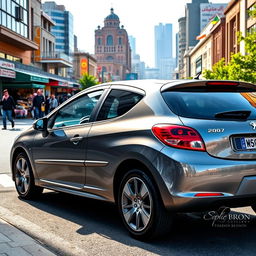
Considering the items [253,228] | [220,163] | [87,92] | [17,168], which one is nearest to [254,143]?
[220,163]

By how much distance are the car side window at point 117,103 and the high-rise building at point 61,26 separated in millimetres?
149154

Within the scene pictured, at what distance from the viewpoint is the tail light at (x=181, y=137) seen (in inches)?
160

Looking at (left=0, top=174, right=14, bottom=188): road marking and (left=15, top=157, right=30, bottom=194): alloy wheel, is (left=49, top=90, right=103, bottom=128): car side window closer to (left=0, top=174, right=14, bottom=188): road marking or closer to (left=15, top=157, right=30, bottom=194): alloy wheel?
(left=15, top=157, right=30, bottom=194): alloy wheel

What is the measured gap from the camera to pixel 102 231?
4.80m

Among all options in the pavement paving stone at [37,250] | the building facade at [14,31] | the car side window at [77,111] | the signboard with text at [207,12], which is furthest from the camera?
the signboard with text at [207,12]

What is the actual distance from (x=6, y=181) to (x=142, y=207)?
162 inches

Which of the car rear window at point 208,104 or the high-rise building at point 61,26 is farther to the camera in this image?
the high-rise building at point 61,26

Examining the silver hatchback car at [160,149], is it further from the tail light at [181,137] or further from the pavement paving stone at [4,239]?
the pavement paving stone at [4,239]

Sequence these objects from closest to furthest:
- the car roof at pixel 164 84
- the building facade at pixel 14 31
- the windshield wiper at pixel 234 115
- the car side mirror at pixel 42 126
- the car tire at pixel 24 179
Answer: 1. the windshield wiper at pixel 234 115
2. the car roof at pixel 164 84
3. the car side mirror at pixel 42 126
4. the car tire at pixel 24 179
5. the building facade at pixel 14 31

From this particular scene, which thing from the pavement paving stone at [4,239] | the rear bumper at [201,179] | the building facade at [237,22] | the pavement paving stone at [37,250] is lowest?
the pavement paving stone at [37,250]

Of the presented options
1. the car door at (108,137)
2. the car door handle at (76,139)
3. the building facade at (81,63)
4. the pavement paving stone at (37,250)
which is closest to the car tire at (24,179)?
the car door handle at (76,139)

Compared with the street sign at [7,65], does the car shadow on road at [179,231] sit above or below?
below

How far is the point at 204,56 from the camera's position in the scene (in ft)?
361

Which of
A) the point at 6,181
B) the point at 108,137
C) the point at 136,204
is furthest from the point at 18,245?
the point at 6,181
